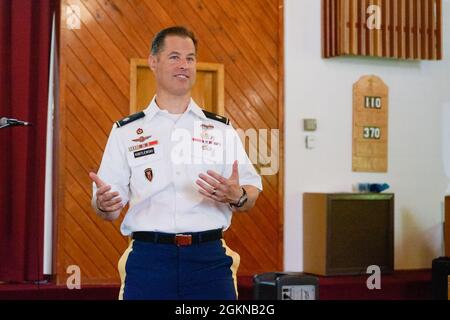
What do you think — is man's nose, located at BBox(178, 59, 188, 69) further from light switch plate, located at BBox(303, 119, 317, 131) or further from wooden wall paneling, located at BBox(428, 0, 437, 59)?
wooden wall paneling, located at BBox(428, 0, 437, 59)

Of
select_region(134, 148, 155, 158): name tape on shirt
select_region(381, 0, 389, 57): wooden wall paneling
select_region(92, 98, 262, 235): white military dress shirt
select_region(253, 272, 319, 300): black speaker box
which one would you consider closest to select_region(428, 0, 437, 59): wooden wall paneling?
select_region(381, 0, 389, 57): wooden wall paneling

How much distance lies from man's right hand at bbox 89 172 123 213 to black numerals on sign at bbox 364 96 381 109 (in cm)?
452

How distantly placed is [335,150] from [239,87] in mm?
1097

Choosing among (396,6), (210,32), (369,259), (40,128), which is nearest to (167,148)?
(40,128)

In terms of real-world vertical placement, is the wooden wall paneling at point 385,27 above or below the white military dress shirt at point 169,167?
above

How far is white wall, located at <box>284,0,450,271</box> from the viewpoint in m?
6.27

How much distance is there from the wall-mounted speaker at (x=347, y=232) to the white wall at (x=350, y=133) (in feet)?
0.55

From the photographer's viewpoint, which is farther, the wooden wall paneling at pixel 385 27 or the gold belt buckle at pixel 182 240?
the wooden wall paneling at pixel 385 27

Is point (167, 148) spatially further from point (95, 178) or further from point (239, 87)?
point (239, 87)

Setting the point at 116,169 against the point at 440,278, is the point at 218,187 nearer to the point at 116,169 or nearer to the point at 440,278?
the point at 116,169

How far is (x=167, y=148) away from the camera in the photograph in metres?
2.58

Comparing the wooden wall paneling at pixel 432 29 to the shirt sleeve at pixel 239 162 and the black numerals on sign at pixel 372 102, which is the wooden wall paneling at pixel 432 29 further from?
the shirt sleeve at pixel 239 162


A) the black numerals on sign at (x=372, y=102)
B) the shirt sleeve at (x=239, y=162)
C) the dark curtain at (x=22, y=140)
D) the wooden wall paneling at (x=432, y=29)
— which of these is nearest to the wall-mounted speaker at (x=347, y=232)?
the black numerals on sign at (x=372, y=102)

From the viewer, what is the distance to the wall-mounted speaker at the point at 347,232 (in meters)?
5.99
